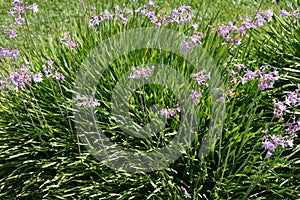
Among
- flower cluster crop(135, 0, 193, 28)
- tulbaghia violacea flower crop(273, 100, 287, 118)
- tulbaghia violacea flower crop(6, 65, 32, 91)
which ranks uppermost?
flower cluster crop(135, 0, 193, 28)

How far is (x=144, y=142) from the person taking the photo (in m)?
3.54

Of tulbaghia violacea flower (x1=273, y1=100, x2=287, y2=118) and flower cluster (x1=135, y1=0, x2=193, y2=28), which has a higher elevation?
flower cluster (x1=135, y1=0, x2=193, y2=28)

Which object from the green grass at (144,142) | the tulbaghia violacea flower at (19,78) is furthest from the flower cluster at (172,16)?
the tulbaghia violacea flower at (19,78)

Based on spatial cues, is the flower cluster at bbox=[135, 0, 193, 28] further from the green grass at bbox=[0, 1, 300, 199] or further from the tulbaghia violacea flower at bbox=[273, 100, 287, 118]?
the tulbaghia violacea flower at bbox=[273, 100, 287, 118]

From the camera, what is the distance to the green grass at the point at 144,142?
330 cm

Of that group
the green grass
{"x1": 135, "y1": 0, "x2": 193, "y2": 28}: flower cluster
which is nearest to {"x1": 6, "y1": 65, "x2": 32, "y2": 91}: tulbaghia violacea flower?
the green grass

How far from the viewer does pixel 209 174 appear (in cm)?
335

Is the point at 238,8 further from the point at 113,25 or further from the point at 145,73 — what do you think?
the point at 145,73

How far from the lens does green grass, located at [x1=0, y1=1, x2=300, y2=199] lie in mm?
3299

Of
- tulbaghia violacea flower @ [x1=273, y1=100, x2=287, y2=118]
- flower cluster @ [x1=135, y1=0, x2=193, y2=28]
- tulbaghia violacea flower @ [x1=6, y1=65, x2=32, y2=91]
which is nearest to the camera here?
tulbaghia violacea flower @ [x1=273, y1=100, x2=287, y2=118]

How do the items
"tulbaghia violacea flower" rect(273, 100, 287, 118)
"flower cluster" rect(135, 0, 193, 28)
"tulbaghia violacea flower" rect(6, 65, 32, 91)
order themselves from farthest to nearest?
"flower cluster" rect(135, 0, 193, 28), "tulbaghia violacea flower" rect(6, 65, 32, 91), "tulbaghia violacea flower" rect(273, 100, 287, 118)

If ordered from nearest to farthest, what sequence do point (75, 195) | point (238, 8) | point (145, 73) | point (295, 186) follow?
point (145, 73), point (295, 186), point (75, 195), point (238, 8)

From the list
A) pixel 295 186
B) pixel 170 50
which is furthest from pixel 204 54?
pixel 295 186

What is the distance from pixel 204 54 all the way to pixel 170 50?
305 mm
